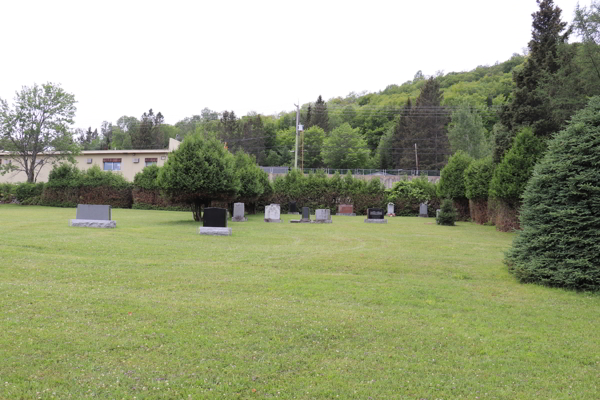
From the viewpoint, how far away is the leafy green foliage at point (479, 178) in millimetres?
27045

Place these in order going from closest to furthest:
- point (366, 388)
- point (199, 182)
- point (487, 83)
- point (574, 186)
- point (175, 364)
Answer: point (366, 388) → point (175, 364) → point (574, 186) → point (199, 182) → point (487, 83)

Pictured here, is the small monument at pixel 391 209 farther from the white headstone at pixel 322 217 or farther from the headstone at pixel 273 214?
the headstone at pixel 273 214

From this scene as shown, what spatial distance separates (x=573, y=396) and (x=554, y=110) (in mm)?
18338

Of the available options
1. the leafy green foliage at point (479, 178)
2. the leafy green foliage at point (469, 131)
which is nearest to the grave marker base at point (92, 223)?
the leafy green foliage at point (479, 178)

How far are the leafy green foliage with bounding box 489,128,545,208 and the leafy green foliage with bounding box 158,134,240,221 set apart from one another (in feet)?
45.8

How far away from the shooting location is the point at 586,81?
17078 millimetres

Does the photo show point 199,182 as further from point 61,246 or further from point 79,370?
point 79,370

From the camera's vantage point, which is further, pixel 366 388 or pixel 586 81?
pixel 586 81

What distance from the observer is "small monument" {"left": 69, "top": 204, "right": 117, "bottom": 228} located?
17.2 m

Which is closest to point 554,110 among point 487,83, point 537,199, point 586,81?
point 586,81

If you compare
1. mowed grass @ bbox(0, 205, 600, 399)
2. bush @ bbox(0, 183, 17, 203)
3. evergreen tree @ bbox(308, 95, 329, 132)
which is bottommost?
mowed grass @ bbox(0, 205, 600, 399)

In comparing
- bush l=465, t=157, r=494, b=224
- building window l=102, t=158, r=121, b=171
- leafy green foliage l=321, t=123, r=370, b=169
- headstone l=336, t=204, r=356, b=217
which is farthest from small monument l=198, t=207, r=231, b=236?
leafy green foliage l=321, t=123, r=370, b=169

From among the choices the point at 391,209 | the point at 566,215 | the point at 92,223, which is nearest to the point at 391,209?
the point at 391,209

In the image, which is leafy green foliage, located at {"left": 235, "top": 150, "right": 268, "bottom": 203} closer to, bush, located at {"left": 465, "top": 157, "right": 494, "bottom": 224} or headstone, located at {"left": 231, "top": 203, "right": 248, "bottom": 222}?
headstone, located at {"left": 231, "top": 203, "right": 248, "bottom": 222}
